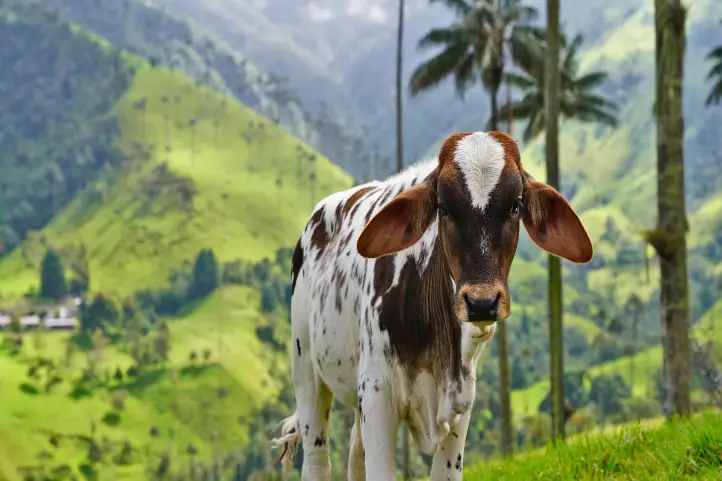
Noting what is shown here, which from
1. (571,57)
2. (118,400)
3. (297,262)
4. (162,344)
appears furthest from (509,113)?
(162,344)

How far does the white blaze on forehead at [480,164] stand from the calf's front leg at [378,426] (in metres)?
1.36

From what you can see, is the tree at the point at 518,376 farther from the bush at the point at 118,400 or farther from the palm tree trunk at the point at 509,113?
the palm tree trunk at the point at 509,113

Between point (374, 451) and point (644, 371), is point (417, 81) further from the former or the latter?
point (644, 371)

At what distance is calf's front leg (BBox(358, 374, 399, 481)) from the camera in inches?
187

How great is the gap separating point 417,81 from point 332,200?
22.8 m

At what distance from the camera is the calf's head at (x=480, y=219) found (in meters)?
3.88

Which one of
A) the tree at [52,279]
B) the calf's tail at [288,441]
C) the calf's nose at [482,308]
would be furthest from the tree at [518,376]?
the calf's nose at [482,308]

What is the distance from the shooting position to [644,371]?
161500 mm

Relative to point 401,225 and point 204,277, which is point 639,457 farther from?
point 204,277

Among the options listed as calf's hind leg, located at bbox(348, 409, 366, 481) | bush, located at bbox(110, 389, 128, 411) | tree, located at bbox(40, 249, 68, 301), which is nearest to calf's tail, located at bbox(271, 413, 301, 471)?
calf's hind leg, located at bbox(348, 409, 366, 481)

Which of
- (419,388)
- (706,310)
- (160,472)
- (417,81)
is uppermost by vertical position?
(417,81)

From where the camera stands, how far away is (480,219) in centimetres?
402

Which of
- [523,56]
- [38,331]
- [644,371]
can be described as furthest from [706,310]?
[523,56]

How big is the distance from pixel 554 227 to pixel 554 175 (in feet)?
44.1
